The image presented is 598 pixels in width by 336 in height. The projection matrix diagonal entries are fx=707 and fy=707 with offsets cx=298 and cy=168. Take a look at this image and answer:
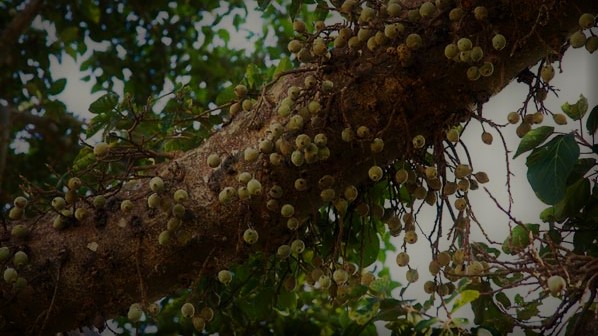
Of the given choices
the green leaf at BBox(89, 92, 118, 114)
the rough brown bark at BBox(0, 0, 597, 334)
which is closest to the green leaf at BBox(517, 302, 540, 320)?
the rough brown bark at BBox(0, 0, 597, 334)

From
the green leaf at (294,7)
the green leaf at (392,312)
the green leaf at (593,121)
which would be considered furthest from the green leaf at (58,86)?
the green leaf at (593,121)

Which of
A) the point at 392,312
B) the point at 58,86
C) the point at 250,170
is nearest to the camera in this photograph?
the point at 250,170

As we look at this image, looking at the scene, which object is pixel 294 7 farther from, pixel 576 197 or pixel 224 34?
pixel 224 34

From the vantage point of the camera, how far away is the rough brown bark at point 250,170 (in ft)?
5.37

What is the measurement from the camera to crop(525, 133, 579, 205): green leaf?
1.70 m

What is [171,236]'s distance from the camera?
1686 millimetres

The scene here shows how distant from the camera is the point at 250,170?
1675mm

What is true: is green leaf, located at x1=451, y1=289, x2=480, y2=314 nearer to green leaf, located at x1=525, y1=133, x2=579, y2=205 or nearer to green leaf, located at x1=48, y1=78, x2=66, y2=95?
green leaf, located at x1=525, y1=133, x2=579, y2=205

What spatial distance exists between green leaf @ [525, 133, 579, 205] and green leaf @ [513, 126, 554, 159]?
0.08m

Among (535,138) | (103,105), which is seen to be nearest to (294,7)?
(103,105)

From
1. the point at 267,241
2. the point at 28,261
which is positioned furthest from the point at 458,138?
the point at 28,261

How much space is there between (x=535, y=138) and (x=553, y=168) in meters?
0.17

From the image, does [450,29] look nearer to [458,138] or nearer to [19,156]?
[458,138]

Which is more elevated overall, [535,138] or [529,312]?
[535,138]
